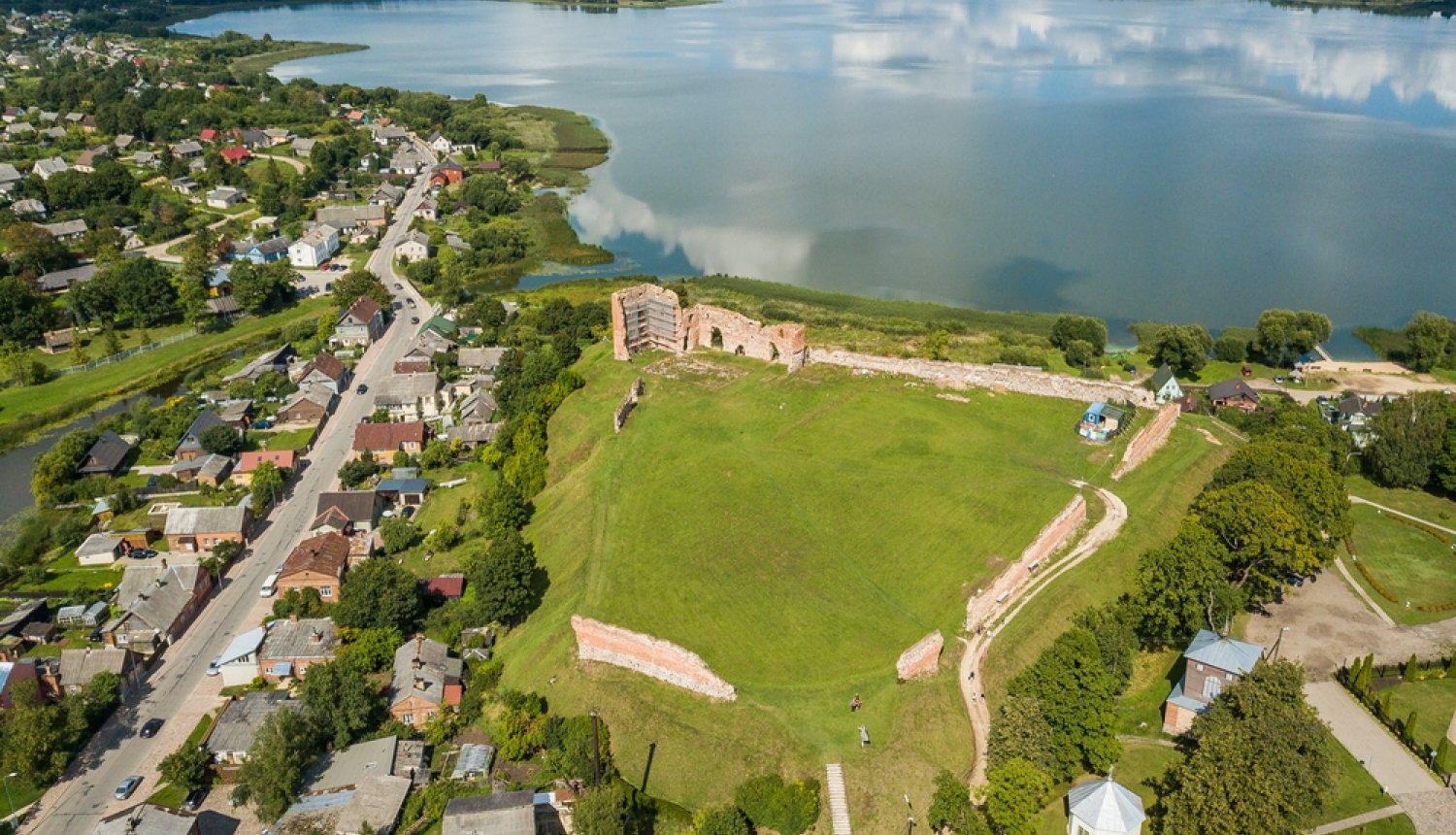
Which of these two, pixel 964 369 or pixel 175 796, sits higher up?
pixel 964 369

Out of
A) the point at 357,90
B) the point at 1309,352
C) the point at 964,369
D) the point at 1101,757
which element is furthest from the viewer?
the point at 357,90

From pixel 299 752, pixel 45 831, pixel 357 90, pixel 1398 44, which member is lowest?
pixel 45 831

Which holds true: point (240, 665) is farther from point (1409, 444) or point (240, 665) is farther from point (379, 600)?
point (1409, 444)

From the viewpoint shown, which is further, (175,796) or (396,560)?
(396,560)

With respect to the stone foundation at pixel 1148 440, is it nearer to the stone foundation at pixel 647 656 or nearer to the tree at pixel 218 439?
the stone foundation at pixel 647 656

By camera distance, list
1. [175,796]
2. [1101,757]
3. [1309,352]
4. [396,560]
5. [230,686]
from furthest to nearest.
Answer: [1309,352] < [396,560] < [230,686] < [175,796] < [1101,757]

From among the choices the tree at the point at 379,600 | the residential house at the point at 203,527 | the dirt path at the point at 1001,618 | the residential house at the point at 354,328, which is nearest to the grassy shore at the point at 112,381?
the residential house at the point at 354,328

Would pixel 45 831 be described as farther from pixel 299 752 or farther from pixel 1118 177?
pixel 1118 177

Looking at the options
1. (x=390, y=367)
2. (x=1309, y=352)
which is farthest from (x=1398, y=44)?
(x=390, y=367)
